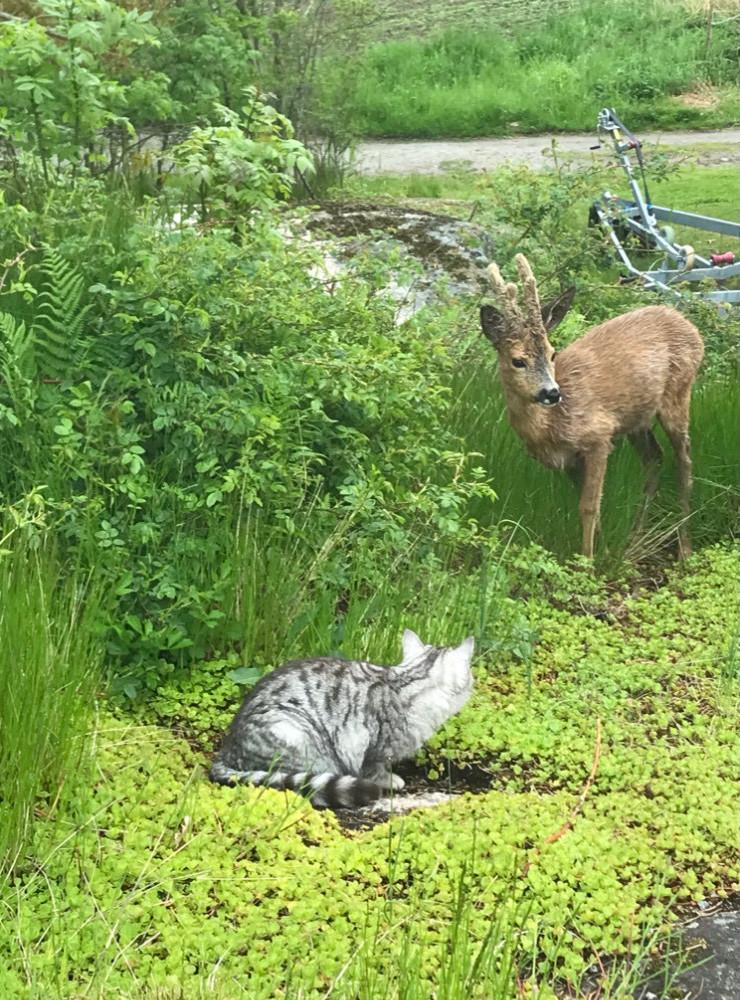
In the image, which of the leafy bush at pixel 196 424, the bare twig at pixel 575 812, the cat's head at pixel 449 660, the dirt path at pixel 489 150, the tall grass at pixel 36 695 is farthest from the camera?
the dirt path at pixel 489 150

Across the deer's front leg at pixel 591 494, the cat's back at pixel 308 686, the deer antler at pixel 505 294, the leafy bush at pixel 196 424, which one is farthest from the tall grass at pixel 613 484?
the cat's back at pixel 308 686

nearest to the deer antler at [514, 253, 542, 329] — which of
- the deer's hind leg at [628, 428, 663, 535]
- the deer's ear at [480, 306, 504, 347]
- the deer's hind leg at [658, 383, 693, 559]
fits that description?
the deer's ear at [480, 306, 504, 347]

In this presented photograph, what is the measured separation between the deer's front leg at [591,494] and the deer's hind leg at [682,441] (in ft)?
2.05

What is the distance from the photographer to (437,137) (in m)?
16.0

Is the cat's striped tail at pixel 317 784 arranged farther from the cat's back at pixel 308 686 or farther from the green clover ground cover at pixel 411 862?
the cat's back at pixel 308 686

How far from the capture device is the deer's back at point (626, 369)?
604cm

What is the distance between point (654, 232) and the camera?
34.8ft

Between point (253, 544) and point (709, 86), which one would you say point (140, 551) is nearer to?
point (253, 544)

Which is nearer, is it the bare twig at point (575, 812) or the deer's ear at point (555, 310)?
the bare twig at point (575, 812)

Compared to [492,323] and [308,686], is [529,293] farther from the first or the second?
[308,686]

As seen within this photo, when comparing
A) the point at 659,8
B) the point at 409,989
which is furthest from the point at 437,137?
the point at 409,989

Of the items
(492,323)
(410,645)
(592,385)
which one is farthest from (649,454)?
(410,645)

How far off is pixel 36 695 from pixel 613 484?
371 cm

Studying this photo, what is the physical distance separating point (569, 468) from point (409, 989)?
12.4ft
